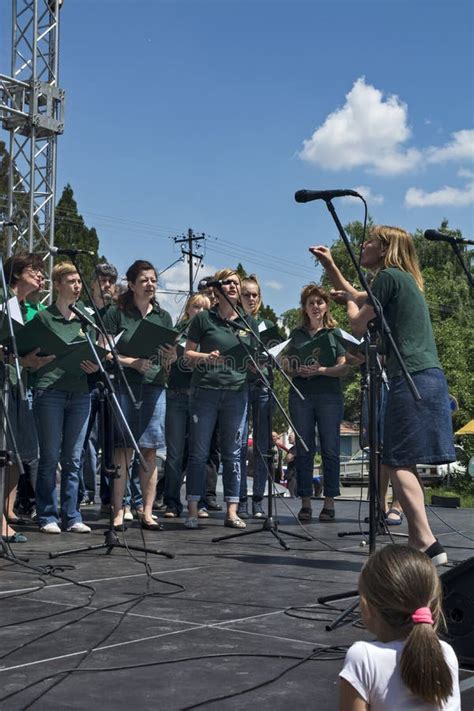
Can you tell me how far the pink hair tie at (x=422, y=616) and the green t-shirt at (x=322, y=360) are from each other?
5.44 meters

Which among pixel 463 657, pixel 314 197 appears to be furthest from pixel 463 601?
pixel 314 197

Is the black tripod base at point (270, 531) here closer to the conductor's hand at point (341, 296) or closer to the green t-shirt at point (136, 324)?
the green t-shirt at point (136, 324)

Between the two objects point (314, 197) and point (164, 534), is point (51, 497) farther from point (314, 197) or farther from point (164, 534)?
point (314, 197)

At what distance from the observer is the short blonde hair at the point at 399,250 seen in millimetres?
4340

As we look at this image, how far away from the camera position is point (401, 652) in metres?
1.73

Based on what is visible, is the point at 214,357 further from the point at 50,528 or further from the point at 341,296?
the point at 341,296

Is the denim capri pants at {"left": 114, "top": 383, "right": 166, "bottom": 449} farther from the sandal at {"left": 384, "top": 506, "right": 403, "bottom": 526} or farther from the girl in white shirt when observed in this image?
the girl in white shirt

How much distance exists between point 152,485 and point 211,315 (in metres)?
1.35

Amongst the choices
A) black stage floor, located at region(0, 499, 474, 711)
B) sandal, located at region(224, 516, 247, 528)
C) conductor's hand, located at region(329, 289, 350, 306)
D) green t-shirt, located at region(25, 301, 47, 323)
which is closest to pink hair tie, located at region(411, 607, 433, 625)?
black stage floor, located at region(0, 499, 474, 711)

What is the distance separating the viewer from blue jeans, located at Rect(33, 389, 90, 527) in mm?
6383

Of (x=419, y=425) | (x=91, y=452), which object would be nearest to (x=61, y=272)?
(x=91, y=452)

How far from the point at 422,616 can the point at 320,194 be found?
276 cm

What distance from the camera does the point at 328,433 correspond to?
7.21m

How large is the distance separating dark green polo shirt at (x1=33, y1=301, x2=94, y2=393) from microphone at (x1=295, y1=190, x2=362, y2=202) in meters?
2.48
